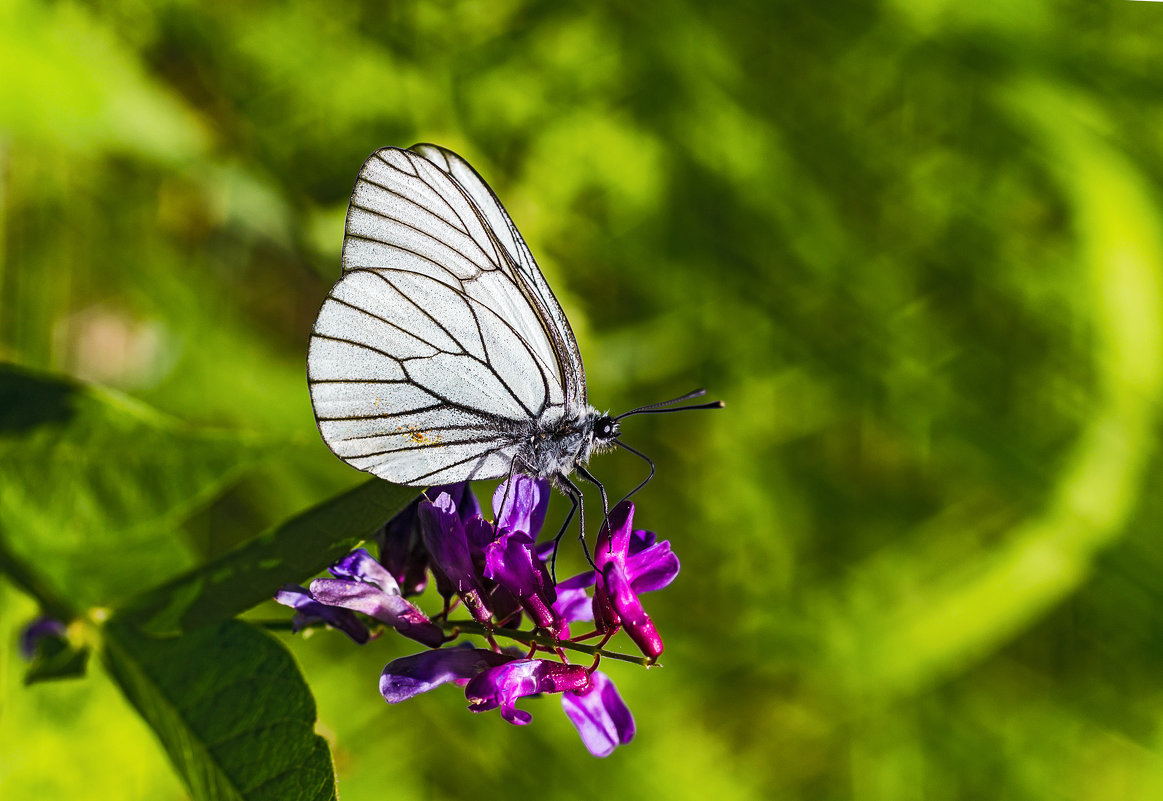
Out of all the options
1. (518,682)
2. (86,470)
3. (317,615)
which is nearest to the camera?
(518,682)

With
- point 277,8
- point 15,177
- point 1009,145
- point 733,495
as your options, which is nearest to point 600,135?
point 277,8

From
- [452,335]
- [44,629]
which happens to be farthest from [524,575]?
[44,629]

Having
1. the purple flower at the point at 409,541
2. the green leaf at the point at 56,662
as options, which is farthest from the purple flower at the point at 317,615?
the green leaf at the point at 56,662

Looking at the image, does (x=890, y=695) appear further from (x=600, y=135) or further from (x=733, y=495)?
(x=600, y=135)

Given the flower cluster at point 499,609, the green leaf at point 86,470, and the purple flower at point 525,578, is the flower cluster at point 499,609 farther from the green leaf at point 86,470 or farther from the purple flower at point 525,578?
the green leaf at point 86,470

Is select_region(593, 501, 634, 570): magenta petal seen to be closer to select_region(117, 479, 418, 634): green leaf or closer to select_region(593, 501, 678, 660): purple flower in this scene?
select_region(593, 501, 678, 660): purple flower

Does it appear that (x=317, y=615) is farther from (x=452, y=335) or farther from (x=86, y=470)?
(x=86, y=470)

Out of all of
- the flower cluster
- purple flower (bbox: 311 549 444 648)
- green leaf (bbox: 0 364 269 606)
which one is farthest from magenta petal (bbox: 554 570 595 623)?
green leaf (bbox: 0 364 269 606)
